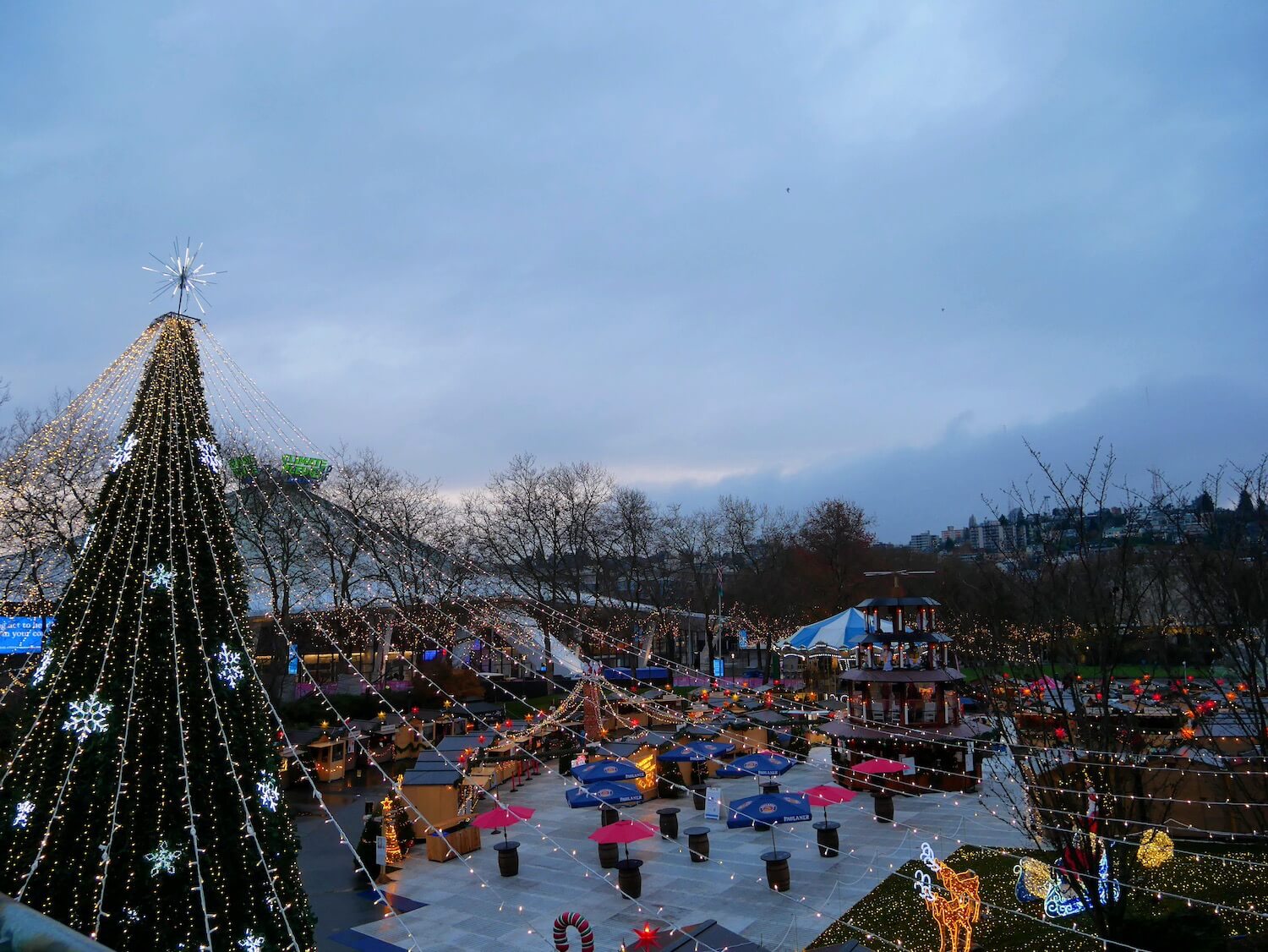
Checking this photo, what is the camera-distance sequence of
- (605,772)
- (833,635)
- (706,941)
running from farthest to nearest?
(833,635)
(605,772)
(706,941)

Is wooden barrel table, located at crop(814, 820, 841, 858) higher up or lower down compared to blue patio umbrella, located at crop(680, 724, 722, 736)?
higher up

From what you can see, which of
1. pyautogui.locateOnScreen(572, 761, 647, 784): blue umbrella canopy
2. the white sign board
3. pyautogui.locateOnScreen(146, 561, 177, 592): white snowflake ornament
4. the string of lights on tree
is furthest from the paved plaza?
pyautogui.locateOnScreen(146, 561, 177, 592): white snowflake ornament

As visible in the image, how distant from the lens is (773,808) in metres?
14.4

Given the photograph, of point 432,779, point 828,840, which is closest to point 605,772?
point 432,779

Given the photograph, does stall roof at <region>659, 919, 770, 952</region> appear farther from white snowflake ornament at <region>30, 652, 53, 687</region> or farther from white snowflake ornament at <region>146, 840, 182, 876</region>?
white snowflake ornament at <region>30, 652, 53, 687</region>

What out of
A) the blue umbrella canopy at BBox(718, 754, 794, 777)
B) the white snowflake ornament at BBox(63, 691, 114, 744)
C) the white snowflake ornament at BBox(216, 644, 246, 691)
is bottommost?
the blue umbrella canopy at BBox(718, 754, 794, 777)

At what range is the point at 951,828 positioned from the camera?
55.2ft

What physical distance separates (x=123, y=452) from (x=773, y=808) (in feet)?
39.5

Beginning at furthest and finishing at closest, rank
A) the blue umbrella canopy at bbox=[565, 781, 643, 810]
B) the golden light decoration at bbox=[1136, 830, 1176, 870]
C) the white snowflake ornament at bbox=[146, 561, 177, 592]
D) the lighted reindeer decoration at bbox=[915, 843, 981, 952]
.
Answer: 1. the blue umbrella canopy at bbox=[565, 781, 643, 810]
2. the golden light decoration at bbox=[1136, 830, 1176, 870]
3. the lighted reindeer decoration at bbox=[915, 843, 981, 952]
4. the white snowflake ornament at bbox=[146, 561, 177, 592]

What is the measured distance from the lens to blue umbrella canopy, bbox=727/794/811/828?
14.1 meters

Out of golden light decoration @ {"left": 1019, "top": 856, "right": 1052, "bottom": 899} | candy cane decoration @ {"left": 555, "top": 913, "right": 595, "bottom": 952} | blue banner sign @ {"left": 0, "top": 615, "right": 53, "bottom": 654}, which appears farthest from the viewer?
blue banner sign @ {"left": 0, "top": 615, "right": 53, "bottom": 654}

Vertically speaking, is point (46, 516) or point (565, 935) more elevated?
point (46, 516)

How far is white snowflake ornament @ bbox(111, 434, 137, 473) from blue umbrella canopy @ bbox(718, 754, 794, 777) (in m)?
14.2

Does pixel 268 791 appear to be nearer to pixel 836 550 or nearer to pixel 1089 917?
pixel 1089 917
